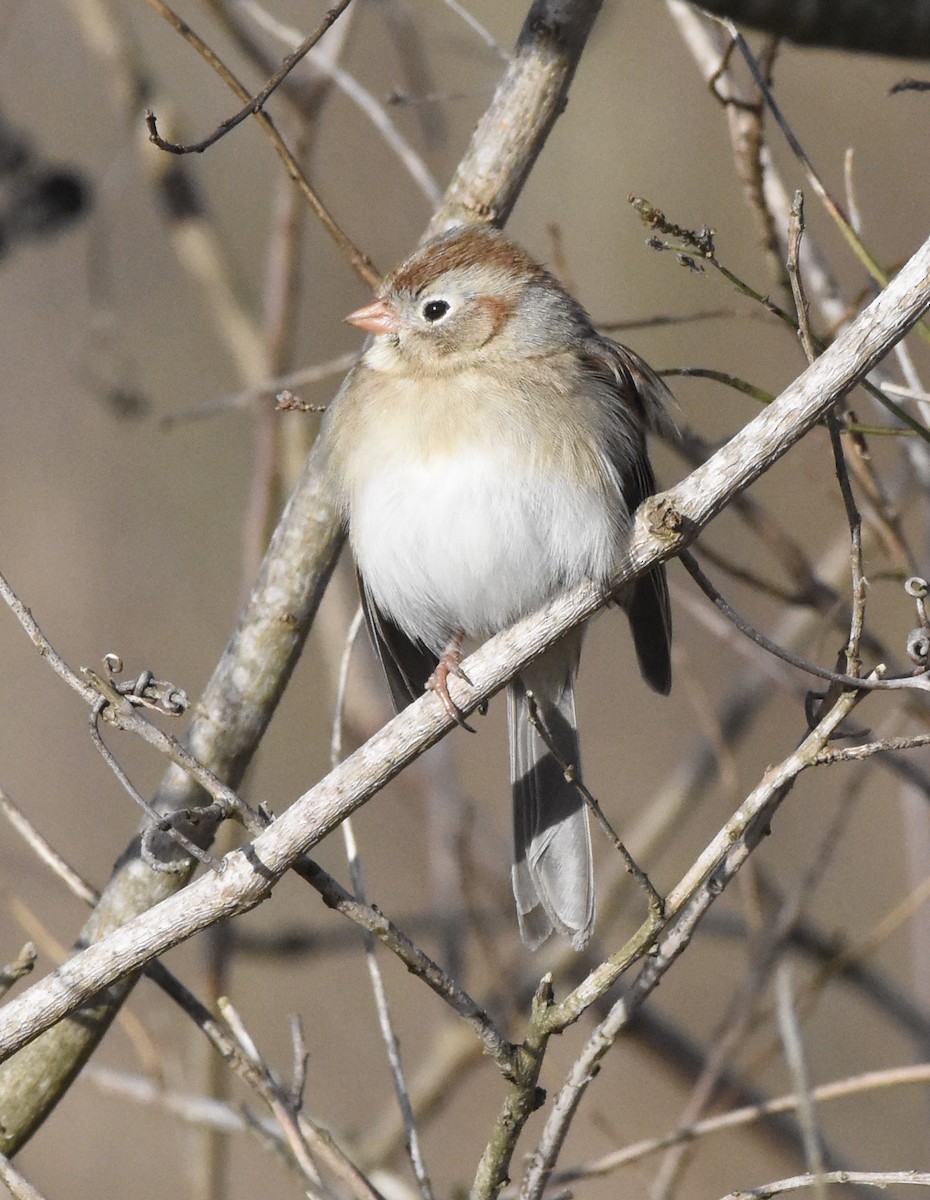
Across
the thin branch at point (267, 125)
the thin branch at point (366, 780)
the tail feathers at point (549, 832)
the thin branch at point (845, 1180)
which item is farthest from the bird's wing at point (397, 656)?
the thin branch at point (845, 1180)

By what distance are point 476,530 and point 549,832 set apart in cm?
64

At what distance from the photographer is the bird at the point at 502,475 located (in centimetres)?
251

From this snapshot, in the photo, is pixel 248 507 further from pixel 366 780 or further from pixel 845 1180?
pixel 845 1180

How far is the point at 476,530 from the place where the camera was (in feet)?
8.32

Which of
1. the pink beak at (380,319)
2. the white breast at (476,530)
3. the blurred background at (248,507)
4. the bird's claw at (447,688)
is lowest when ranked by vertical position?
the bird's claw at (447,688)

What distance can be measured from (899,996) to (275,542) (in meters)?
2.15

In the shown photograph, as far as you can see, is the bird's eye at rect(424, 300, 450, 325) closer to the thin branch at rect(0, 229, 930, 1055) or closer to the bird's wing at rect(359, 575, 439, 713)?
the bird's wing at rect(359, 575, 439, 713)

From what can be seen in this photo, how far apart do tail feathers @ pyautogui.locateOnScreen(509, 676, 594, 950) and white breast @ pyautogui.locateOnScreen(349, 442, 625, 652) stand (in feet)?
0.79

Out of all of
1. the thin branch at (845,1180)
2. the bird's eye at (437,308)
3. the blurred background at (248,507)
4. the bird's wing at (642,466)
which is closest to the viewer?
the thin branch at (845,1180)

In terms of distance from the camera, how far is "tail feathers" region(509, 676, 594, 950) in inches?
101

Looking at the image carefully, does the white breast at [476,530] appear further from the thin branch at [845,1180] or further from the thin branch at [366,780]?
the thin branch at [845,1180]

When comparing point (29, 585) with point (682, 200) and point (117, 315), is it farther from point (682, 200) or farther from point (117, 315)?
point (682, 200)

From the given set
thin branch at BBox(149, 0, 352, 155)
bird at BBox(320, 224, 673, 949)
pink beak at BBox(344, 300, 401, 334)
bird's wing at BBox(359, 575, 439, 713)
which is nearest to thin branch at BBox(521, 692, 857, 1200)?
bird at BBox(320, 224, 673, 949)

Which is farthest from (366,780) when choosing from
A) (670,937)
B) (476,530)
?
(476,530)
